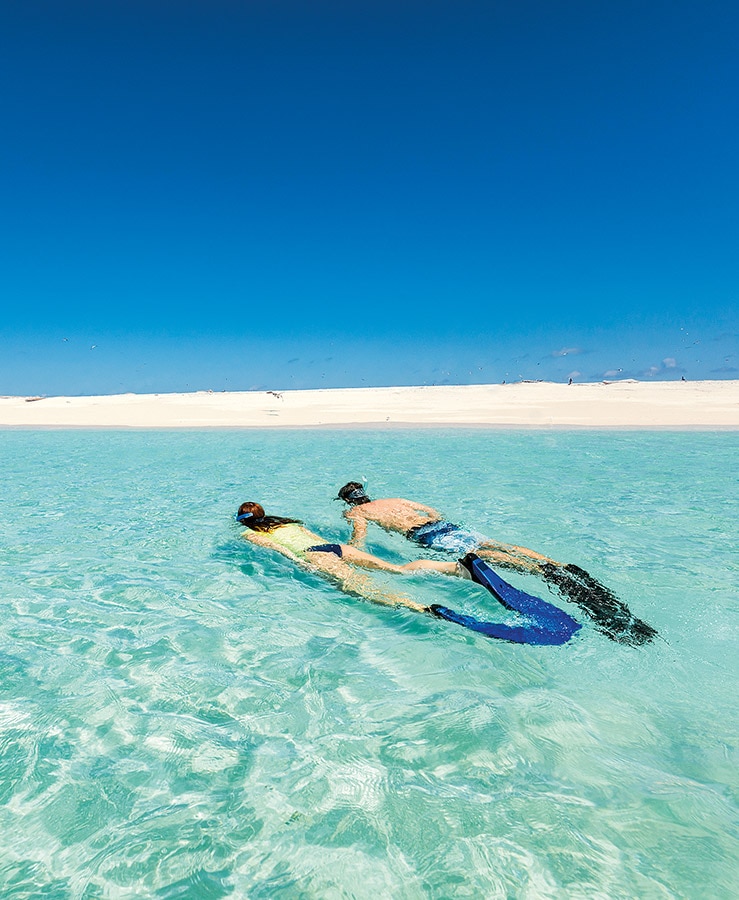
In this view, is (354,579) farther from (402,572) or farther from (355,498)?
(355,498)

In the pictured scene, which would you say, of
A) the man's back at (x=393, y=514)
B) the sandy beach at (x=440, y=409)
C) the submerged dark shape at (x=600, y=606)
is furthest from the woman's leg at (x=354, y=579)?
the sandy beach at (x=440, y=409)

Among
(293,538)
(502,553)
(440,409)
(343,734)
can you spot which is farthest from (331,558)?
(440,409)

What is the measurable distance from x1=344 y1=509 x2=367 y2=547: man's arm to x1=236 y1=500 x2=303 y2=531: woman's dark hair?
771 millimetres

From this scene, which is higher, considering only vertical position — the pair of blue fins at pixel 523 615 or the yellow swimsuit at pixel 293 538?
the yellow swimsuit at pixel 293 538

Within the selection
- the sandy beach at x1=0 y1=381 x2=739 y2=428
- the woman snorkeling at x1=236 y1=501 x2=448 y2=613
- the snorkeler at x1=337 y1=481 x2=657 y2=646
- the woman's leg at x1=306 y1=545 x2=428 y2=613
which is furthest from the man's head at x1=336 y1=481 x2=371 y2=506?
the sandy beach at x1=0 y1=381 x2=739 y2=428

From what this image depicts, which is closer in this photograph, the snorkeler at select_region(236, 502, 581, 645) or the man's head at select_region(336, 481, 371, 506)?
the snorkeler at select_region(236, 502, 581, 645)

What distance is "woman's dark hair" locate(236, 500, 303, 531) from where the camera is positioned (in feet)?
24.7

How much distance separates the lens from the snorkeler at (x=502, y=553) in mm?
5281

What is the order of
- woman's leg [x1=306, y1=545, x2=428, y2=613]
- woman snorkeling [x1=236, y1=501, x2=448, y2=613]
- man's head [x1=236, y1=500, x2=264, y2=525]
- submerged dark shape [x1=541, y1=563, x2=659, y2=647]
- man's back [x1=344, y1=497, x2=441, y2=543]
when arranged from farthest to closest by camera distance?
man's back [x1=344, y1=497, x2=441, y2=543]
man's head [x1=236, y1=500, x2=264, y2=525]
woman snorkeling [x1=236, y1=501, x2=448, y2=613]
woman's leg [x1=306, y1=545, x2=428, y2=613]
submerged dark shape [x1=541, y1=563, x2=659, y2=647]

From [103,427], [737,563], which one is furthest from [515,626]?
[103,427]

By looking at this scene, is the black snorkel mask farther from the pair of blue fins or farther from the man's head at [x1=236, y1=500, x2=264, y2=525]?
the pair of blue fins

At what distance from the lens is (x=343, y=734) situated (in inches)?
150

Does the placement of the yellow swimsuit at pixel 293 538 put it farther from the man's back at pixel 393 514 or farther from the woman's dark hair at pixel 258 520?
the man's back at pixel 393 514

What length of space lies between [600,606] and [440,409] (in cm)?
3987
